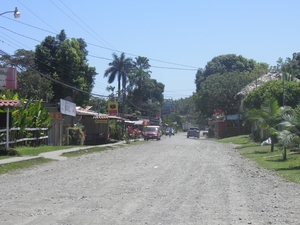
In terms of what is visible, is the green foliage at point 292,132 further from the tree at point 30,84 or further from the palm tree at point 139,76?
the palm tree at point 139,76

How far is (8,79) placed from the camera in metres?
29.8

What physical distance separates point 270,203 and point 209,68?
9808cm

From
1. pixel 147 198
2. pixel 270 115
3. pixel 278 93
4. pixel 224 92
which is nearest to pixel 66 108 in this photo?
pixel 270 115

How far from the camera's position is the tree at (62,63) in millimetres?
53531

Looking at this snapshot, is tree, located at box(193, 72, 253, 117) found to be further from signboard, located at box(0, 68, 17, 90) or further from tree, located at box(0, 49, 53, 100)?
signboard, located at box(0, 68, 17, 90)

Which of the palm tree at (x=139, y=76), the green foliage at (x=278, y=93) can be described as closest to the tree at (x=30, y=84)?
the green foliage at (x=278, y=93)

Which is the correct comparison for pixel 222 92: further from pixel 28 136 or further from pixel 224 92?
pixel 28 136

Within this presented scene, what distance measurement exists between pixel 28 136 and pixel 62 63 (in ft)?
82.2

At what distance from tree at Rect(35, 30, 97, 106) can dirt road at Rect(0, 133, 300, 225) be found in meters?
36.8

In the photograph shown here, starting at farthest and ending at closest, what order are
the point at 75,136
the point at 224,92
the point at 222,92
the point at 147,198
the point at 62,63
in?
the point at 224,92 → the point at 222,92 → the point at 62,63 → the point at 75,136 → the point at 147,198

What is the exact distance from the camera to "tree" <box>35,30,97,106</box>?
5353cm

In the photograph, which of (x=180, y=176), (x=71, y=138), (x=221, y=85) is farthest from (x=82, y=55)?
(x=180, y=176)

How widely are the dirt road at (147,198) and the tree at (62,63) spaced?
3680cm

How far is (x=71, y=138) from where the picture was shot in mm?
39812
